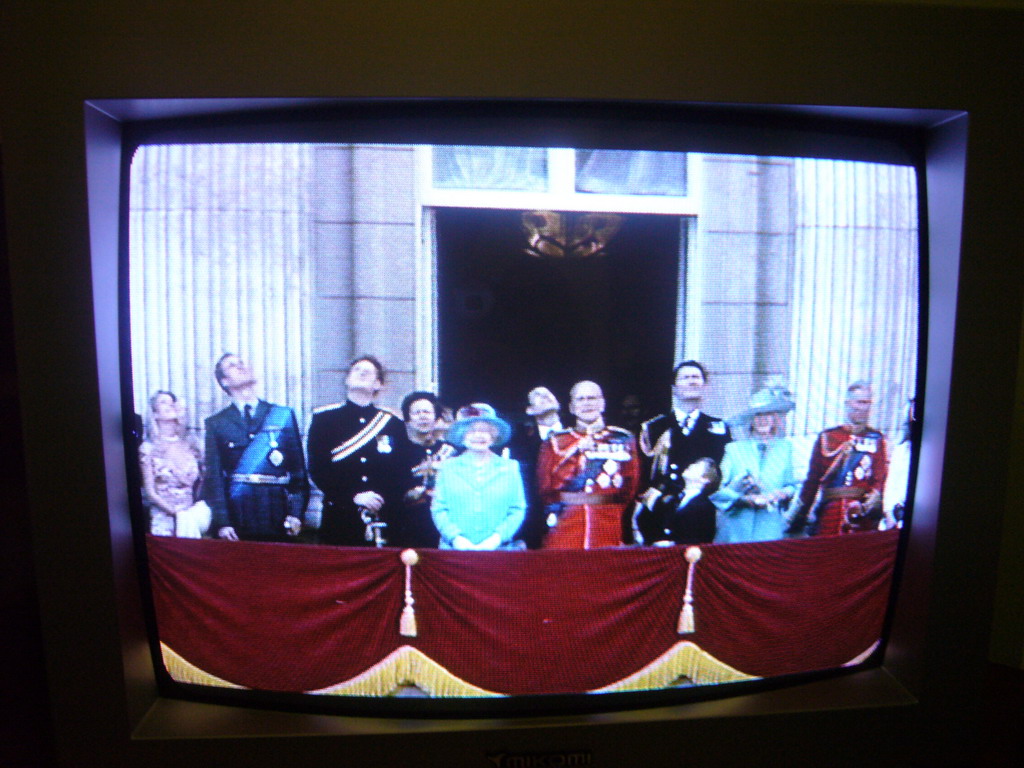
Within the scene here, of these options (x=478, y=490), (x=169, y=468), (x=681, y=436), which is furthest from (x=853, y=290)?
(x=169, y=468)

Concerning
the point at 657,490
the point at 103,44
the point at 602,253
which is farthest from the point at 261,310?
the point at 657,490

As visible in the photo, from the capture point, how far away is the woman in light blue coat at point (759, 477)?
1093mm

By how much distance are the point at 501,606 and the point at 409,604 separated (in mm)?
165

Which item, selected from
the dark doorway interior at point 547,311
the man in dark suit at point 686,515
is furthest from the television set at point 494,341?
the man in dark suit at point 686,515

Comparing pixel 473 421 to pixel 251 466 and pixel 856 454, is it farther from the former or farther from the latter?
pixel 856 454

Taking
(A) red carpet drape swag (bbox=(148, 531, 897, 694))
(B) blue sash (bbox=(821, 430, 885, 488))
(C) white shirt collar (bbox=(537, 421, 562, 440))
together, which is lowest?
(A) red carpet drape swag (bbox=(148, 531, 897, 694))

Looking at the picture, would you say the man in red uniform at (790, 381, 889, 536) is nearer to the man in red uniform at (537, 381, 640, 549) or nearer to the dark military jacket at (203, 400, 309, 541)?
the man in red uniform at (537, 381, 640, 549)

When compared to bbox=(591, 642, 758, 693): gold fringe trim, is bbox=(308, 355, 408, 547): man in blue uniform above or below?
above

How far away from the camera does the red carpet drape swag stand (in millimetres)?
1089

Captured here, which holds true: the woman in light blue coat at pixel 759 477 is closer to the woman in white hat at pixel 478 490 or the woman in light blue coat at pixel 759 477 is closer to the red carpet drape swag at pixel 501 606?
the red carpet drape swag at pixel 501 606

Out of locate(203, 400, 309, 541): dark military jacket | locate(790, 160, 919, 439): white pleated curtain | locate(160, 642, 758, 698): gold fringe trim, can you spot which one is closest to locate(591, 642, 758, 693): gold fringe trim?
locate(160, 642, 758, 698): gold fringe trim

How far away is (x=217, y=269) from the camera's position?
3.37 ft

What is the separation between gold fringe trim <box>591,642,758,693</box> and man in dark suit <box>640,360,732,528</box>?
12.2 inches

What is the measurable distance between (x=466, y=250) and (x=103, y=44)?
62 cm
